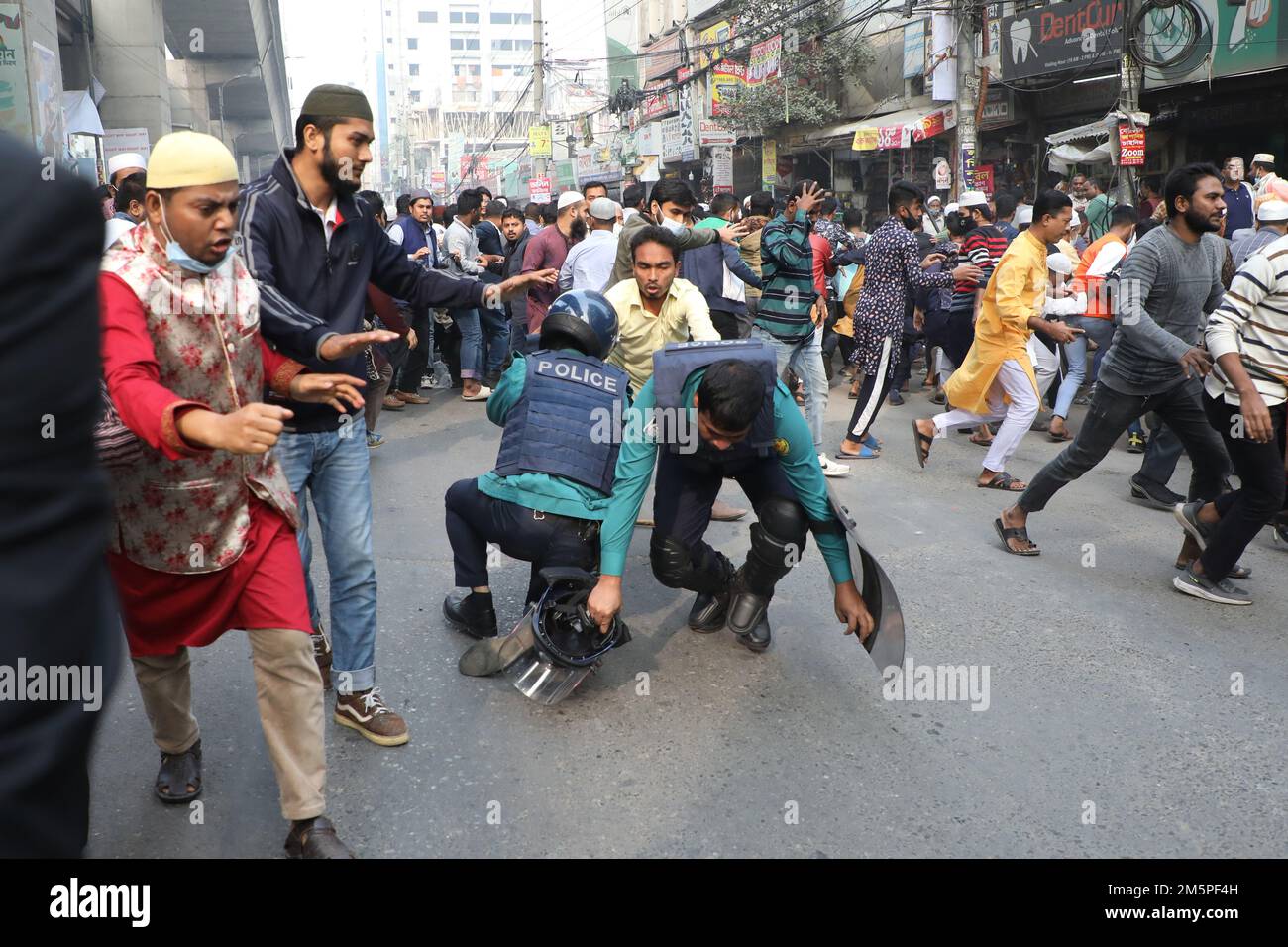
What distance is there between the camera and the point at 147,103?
23031mm

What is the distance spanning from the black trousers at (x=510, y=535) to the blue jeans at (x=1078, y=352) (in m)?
5.92

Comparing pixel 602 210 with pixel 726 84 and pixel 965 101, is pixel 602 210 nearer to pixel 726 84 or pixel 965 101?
pixel 965 101

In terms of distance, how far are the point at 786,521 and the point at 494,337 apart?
24.5ft

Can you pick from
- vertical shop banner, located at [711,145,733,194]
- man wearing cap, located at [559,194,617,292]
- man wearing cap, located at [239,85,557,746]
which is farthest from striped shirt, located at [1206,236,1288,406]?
vertical shop banner, located at [711,145,733,194]

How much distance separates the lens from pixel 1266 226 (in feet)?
24.7

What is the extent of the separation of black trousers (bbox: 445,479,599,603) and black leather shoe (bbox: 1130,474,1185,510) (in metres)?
4.31

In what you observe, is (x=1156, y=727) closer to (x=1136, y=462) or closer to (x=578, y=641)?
(x=578, y=641)

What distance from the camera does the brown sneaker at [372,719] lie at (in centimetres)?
356

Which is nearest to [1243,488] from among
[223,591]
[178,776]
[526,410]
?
[526,410]

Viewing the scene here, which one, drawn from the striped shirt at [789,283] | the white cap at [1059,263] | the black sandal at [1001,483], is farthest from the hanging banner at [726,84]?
the black sandal at [1001,483]

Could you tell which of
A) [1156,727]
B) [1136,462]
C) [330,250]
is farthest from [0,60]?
[1156,727]

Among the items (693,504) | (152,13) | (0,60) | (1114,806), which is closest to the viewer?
(1114,806)

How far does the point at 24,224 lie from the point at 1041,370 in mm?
8529

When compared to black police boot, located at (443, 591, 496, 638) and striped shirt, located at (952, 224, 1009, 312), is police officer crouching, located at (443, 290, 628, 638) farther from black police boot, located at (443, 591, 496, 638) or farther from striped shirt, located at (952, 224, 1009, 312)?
striped shirt, located at (952, 224, 1009, 312)
